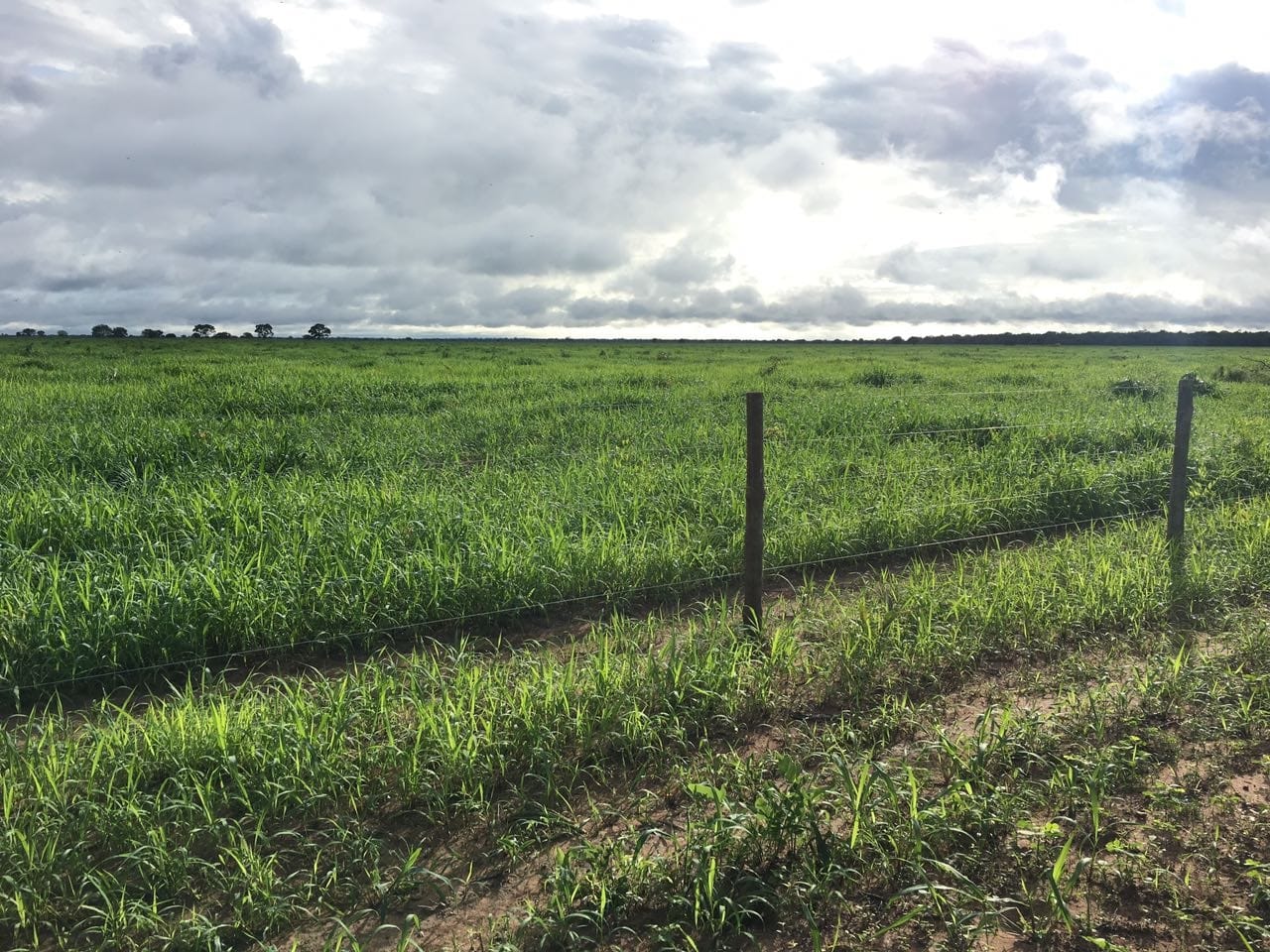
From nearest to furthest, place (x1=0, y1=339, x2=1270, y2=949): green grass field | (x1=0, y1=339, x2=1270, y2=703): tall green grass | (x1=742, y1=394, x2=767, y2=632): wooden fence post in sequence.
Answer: (x1=0, y1=339, x2=1270, y2=949): green grass field < (x1=742, y1=394, x2=767, y2=632): wooden fence post < (x1=0, y1=339, x2=1270, y2=703): tall green grass

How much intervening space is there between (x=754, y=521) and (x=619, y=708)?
145cm

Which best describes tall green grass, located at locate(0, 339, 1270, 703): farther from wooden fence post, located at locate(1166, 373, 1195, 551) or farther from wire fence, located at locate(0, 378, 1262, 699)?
wooden fence post, located at locate(1166, 373, 1195, 551)

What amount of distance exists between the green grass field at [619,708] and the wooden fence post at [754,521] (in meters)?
0.23

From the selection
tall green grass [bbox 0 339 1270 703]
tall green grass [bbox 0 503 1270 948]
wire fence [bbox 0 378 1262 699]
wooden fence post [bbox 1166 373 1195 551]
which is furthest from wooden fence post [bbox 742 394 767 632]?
wooden fence post [bbox 1166 373 1195 551]

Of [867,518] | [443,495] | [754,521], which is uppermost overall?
[754,521]

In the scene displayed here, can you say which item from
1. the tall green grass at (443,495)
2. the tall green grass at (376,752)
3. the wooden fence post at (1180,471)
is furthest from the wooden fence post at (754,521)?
the wooden fence post at (1180,471)

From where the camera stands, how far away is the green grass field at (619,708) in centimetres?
277

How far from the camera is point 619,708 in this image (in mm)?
3834

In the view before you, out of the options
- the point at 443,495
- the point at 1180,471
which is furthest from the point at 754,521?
the point at 1180,471

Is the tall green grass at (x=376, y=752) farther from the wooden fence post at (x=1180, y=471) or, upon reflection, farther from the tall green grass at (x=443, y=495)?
→ the wooden fence post at (x=1180, y=471)

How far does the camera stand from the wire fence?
4.70 metres

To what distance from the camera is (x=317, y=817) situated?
3.18 metres

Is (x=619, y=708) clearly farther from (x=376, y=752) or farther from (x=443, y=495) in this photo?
(x=443, y=495)

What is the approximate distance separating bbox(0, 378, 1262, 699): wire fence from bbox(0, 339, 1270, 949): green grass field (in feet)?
0.15
